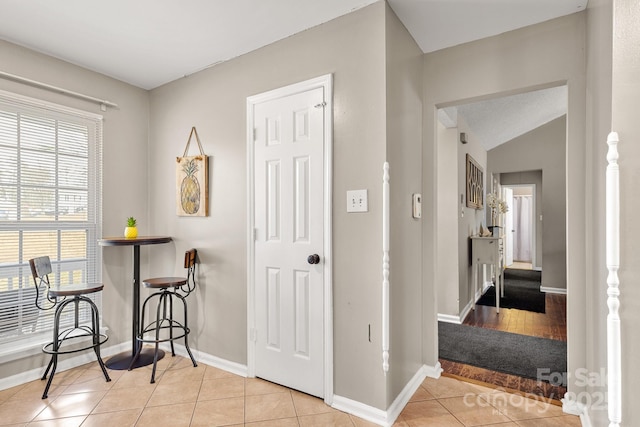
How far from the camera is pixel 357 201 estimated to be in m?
2.12

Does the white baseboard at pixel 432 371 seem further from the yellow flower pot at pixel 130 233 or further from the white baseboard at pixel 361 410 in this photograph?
the yellow flower pot at pixel 130 233

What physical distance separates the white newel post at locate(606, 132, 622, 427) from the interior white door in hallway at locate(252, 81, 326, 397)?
1.45 m

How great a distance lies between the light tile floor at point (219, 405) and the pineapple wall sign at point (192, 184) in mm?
1328

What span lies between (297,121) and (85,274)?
2258 mm

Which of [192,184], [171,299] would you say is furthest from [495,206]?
[171,299]

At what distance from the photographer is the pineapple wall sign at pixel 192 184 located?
289 centimetres

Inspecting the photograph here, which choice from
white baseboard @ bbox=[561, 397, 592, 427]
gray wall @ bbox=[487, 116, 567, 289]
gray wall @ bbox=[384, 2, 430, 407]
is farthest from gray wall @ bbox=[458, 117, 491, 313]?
gray wall @ bbox=[487, 116, 567, 289]

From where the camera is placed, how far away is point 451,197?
160 inches

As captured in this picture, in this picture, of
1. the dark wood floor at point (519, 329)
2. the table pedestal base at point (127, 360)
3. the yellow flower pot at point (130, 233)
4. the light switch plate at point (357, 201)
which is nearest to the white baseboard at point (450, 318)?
the dark wood floor at point (519, 329)

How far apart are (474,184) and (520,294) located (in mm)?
2045

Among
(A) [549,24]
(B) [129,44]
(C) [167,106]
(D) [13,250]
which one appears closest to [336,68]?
(A) [549,24]

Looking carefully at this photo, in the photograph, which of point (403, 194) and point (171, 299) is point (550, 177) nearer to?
point (403, 194)

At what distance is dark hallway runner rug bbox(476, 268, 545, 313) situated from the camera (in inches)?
188

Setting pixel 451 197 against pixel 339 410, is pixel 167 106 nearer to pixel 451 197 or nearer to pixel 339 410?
pixel 339 410
